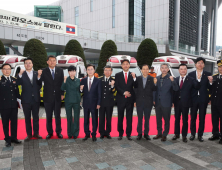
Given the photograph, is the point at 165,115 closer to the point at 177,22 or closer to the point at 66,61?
the point at 66,61

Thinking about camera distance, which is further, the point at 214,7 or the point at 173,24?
the point at 214,7

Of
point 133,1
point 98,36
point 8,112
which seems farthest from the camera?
point 133,1

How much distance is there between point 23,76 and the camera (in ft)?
16.2

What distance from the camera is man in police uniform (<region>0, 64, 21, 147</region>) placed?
4.63 meters

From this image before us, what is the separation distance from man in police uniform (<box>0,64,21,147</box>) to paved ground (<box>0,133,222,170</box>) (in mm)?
341

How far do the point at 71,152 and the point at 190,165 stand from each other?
2485 mm

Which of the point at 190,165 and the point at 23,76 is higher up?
the point at 23,76

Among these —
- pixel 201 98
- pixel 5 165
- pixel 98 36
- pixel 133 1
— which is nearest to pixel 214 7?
pixel 133 1

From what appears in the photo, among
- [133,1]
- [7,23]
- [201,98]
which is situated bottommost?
[201,98]

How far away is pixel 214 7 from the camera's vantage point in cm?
5200

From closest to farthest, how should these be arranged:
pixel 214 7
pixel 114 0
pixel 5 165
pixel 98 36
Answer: pixel 5 165, pixel 98 36, pixel 114 0, pixel 214 7

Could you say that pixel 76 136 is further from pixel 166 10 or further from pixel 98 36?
pixel 166 10

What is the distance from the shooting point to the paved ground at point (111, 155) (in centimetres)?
358

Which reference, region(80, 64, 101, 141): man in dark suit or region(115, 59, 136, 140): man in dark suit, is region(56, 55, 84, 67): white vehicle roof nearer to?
region(80, 64, 101, 141): man in dark suit
